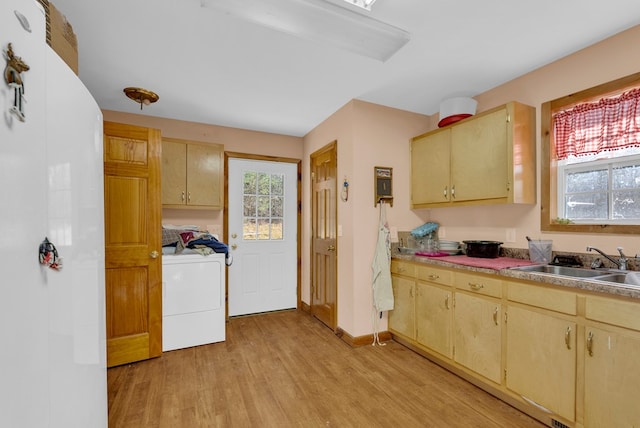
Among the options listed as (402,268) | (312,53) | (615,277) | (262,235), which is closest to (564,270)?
(615,277)

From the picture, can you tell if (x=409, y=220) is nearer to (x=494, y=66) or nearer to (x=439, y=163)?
(x=439, y=163)

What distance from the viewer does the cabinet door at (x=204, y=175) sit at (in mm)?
3348

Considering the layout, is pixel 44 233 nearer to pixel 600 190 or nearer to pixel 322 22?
pixel 322 22

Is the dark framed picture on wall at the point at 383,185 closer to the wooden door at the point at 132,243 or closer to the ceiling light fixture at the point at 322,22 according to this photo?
the ceiling light fixture at the point at 322,22

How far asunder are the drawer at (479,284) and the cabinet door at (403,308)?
1.73 feet

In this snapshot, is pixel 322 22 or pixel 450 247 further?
pixel 450 247

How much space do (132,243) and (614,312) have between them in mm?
3434

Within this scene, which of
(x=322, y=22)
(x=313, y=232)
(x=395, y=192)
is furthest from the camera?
(x=313, y=232)

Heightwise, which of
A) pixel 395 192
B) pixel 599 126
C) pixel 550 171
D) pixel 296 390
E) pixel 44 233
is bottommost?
pixel 296 390

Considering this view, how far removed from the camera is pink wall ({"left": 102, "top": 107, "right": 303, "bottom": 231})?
3.38 m

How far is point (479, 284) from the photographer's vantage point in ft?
7.08

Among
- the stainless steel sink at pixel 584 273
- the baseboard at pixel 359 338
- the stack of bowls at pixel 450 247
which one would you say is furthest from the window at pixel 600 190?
the baseboard at pixel 359 338

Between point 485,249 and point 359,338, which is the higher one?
point 485,249

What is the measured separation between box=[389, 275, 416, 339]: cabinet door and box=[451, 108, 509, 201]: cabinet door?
0.98 m
